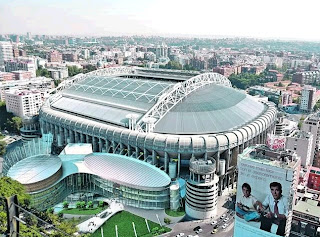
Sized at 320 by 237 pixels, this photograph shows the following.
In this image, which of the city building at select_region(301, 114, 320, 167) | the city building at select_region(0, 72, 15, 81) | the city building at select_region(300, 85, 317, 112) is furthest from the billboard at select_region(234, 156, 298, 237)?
the city building at select_region(0, 72, 15, 81)

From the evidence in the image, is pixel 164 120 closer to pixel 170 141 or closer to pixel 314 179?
pixel 170 141

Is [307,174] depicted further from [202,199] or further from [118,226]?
[118,226]

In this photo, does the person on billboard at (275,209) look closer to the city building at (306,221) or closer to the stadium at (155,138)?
the city building at (306,221)

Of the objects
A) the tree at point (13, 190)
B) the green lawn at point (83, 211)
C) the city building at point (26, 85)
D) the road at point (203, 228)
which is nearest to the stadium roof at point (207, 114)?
the road at point (203, 228)

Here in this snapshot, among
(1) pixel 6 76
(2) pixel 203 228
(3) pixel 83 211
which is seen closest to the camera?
(2) pixel 203 228

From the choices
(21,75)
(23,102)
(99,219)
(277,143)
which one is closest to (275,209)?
(277,143)

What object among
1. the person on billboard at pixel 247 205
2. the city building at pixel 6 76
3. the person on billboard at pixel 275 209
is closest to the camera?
the person on billboard at pixel 275 209

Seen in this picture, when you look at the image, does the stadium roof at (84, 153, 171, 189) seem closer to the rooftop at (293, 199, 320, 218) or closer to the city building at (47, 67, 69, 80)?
the rooftop at (293, 199, 320, 218)
